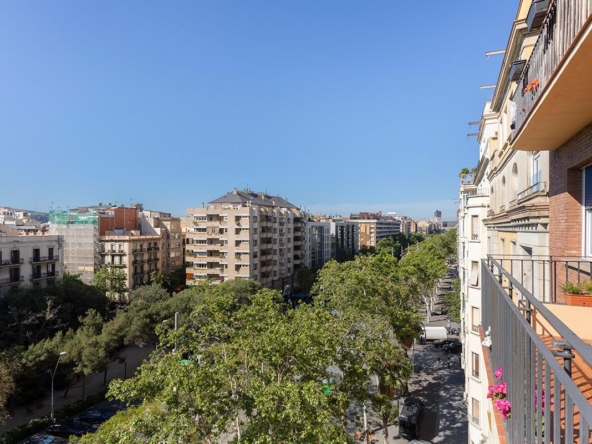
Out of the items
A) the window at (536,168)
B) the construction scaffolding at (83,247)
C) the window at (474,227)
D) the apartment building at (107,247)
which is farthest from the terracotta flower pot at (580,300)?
the construction scaffolding at (83,247)

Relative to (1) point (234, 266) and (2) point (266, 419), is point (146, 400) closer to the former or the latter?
(2) point (266, 419)

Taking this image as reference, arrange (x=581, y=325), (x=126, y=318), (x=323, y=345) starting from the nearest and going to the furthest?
(x=581, y=325)
(x=323, y=345)
(x=126, y=318)

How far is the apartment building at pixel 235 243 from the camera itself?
42812 mm

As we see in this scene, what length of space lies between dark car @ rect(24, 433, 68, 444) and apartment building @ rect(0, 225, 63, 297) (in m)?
17.4

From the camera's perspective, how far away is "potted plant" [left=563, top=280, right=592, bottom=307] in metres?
4.67

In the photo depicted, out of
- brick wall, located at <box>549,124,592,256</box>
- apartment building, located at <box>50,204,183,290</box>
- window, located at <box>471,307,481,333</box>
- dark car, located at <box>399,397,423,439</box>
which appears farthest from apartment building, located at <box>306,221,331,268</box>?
brick wall, located at <box>549,124,592,256</box>

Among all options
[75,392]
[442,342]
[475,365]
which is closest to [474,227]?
[475,365]

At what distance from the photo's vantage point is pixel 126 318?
25984 mm

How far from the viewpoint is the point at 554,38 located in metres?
4.27

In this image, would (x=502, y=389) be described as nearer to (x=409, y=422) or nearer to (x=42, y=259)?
(x=409, y=422)

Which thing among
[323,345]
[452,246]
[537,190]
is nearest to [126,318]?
[323,345]

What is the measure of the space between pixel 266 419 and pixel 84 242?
1840 inches

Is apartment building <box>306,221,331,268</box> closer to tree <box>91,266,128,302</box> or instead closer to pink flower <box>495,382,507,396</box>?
tree <box>91,266,128,302</box>

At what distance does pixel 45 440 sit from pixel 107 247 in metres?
32.1
